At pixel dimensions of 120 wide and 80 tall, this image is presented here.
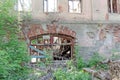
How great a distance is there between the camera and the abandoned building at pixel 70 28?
11039mm

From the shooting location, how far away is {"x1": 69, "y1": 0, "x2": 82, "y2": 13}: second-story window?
11.6 meters

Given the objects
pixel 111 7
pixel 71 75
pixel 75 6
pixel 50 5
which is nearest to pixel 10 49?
pixel 71 75

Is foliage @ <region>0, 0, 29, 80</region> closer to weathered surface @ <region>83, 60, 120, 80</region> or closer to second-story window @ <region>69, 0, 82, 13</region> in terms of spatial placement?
weathered surface @ <region>83, 60, 120, 80</region>

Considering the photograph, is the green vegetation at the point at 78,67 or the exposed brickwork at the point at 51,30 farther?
the exposed brickwork at the point at 51,30

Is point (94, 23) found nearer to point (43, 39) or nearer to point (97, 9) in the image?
point (97, 9)

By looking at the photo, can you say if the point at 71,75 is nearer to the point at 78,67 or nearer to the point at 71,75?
the point at 71,75

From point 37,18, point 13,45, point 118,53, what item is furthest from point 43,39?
point 118,53

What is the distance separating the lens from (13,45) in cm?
924

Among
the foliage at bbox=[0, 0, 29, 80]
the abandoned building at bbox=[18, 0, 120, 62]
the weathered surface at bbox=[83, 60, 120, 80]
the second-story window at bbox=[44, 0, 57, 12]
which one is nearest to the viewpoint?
the foliage at bbox=[0, 0, 29, 80]

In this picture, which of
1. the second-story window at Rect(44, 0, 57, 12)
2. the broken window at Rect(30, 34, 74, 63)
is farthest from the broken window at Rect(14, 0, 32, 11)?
the broken window at Rect(30, 34, 74, 63)

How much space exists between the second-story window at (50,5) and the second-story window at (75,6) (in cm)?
68

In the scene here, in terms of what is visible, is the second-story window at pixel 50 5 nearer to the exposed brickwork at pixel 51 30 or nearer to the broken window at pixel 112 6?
the exposed brickwork at pixel 51 30

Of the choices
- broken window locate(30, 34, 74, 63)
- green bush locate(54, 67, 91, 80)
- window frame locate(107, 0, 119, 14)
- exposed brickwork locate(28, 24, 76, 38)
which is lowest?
green bush locate(54, 67, 91, 80)

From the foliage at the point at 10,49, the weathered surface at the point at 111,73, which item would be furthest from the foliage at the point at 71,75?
the foliage at the point at 10,49
